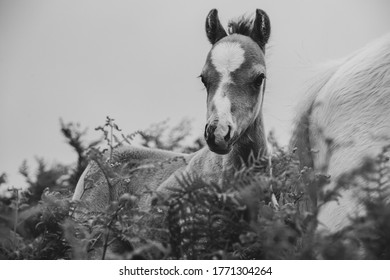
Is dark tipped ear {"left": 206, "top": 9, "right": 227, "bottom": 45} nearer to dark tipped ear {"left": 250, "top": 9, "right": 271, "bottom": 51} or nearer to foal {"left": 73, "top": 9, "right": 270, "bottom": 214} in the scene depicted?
foal {"left": 73, "top": 9, "right": 270, "bottom": 214}

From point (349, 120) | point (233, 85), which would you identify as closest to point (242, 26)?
point (233, 85)

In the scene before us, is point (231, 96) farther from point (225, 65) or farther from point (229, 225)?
point (229, 225)

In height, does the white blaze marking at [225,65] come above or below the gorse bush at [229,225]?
above

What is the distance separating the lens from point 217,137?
3.28 metres

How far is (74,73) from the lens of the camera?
4.63 meters

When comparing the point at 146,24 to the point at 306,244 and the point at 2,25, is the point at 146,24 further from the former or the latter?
the point at 306,244

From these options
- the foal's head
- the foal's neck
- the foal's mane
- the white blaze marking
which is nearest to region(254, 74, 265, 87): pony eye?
the foal's head

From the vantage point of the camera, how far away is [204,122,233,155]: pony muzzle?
3281mm

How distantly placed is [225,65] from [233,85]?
0.14 metres

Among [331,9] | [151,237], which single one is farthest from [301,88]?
[151,237]

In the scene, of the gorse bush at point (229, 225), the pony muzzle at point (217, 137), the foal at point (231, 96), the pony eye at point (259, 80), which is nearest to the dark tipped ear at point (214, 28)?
the foal at point (231, 96)

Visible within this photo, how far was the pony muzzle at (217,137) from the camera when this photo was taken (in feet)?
10.8

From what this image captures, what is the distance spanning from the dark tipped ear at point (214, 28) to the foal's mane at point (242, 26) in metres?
0.07

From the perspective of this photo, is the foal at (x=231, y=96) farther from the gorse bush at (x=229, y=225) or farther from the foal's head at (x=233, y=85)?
the gorse bush at (x=229, y=225)
